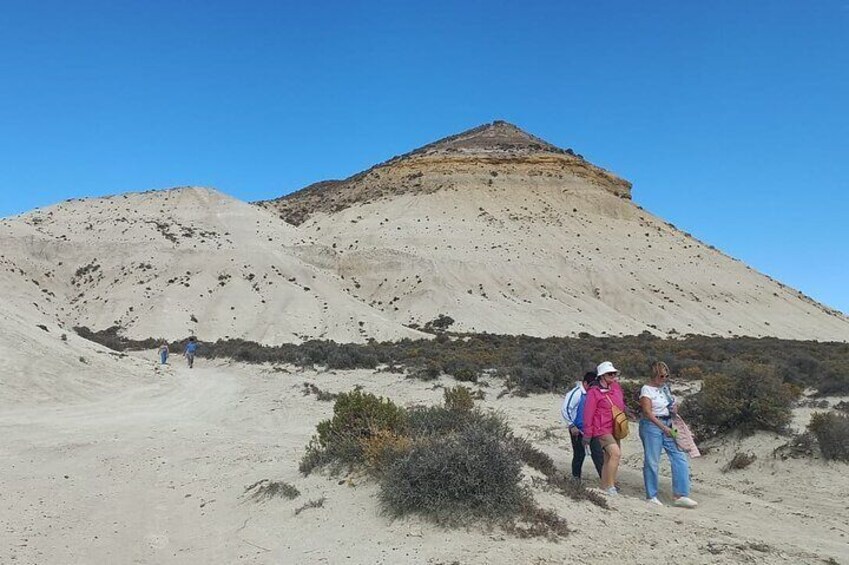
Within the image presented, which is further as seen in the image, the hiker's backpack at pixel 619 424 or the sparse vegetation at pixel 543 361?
the sparse vegetation at pixel 543 361

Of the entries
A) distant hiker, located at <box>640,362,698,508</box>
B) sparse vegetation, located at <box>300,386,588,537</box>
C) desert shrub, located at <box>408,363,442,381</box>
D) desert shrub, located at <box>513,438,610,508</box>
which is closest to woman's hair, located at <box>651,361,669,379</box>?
distant hiker, located at <box>640,362,698,508</box>

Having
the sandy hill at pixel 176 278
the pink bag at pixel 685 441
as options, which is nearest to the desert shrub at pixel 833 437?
the pink bag at pixel 685 441

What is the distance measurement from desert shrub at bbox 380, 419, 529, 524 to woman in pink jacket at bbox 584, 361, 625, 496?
1709 mm

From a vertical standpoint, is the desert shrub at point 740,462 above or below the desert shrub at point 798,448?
below

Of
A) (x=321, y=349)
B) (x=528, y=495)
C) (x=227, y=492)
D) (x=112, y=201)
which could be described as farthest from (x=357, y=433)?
(x=112, y=201)

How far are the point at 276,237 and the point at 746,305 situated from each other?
1776 inches

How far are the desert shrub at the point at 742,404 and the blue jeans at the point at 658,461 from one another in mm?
3219

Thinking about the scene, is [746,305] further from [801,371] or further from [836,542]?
[836,542]

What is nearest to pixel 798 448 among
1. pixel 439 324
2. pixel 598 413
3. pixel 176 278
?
pixel 598 413

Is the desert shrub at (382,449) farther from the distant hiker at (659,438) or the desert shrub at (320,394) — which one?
the desert shrub at (320,394)

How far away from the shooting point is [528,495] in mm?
6316

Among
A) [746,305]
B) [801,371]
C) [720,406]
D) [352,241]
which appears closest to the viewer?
[720,406]

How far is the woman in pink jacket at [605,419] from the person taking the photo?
7586mm

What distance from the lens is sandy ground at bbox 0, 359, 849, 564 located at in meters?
5.70
